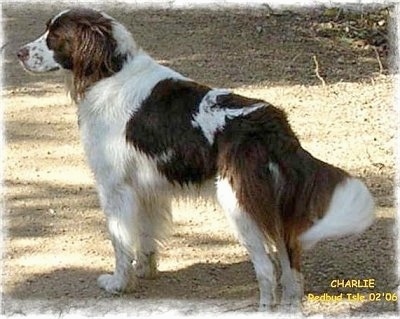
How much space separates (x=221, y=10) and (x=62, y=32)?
20.6ft

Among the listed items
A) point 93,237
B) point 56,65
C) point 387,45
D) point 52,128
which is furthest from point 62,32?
point 387,45

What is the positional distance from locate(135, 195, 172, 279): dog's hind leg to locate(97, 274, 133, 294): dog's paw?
159 mm

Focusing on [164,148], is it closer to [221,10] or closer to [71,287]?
[71,287]

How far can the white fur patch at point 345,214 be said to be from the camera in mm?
5266

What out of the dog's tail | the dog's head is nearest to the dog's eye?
the dog's head

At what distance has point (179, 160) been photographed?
5.57 metres

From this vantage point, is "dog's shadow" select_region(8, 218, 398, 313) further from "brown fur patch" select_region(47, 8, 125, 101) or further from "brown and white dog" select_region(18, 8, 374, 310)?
"brown fur patch" select_region(47, 8, 125, 101)

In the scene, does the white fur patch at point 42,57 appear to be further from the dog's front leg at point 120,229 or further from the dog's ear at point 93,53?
the dog's front leg at point 120,229

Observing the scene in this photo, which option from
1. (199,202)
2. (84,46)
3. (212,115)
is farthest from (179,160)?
(84,46)

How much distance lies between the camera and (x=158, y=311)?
Result: 5.76 meters

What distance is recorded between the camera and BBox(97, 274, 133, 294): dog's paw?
594cm

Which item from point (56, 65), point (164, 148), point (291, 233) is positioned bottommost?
point (291, 233)

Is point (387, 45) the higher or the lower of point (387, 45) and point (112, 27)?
the lower

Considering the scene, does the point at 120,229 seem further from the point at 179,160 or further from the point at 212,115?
the point at 212,115
